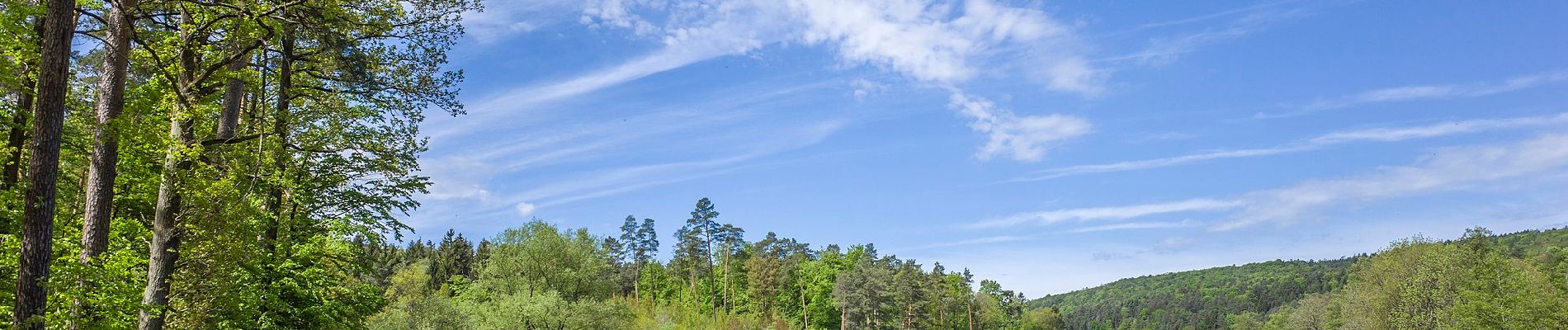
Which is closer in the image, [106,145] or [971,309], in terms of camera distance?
[106,145]

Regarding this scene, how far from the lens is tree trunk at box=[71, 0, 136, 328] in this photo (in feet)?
37.4

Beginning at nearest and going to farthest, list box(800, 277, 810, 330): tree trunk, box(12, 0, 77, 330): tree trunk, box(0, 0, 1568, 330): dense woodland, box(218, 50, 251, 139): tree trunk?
box(12, 0, 77, 330): tree trunk, box(0, 0, 1568, 330): dense woodland, box(218, 50, 251, 139): tree trunk, box(800, 277, 810, 330): tree trunk

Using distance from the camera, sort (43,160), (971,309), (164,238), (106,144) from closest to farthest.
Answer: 1. (43,160)
2. (106,144)
3. (164,238)
4. (971,309)

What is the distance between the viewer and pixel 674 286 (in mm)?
83500

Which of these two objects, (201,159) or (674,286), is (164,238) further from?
(674,286)

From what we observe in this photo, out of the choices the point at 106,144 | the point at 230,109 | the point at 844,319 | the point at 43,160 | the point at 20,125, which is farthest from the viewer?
the point at 844,319

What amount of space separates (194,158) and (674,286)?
71.9m

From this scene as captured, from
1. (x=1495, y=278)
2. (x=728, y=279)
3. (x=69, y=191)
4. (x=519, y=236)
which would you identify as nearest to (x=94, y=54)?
(x=69, y=191)

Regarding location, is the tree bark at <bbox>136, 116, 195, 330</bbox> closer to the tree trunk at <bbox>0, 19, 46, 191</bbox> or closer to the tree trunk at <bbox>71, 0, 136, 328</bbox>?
the tree trunk at <bbox>71, 0, 136, 328</bbox>

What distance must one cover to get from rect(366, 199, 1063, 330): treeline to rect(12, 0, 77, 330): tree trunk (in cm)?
2815

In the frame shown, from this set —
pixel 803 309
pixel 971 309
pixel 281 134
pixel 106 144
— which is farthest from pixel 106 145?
pixel 971 309

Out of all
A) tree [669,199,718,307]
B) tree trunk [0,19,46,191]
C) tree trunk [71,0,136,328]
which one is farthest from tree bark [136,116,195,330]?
tree [669,199,718,307]

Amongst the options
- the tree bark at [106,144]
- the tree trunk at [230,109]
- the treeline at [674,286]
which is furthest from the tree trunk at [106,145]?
the treeline at [674,286]

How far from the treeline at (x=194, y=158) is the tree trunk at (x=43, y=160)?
0.02 m
